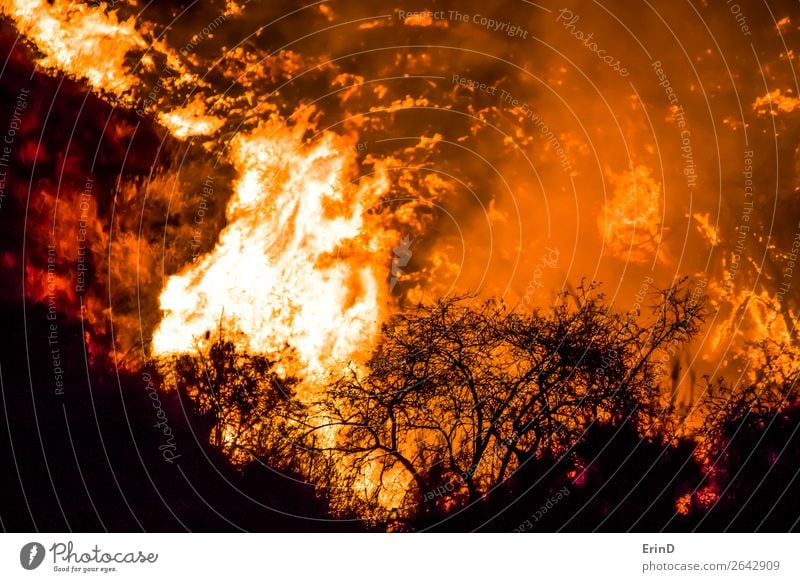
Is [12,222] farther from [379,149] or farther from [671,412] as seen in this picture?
[671,412]

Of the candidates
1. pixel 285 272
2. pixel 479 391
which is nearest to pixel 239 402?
pixel 285 272

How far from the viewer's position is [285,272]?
8.20 m

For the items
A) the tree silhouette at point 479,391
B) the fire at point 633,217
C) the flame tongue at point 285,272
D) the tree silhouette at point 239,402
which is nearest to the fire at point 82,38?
the flame tongue at point 285,272

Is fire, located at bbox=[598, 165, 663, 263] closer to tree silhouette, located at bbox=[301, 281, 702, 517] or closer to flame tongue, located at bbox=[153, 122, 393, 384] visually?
tree silhouette, located at bbox=[301, 281, 702, 517]

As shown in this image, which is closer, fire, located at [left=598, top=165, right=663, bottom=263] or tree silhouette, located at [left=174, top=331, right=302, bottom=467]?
tree silhouette, located at [left=174, top=331, right=302, bottom=467]
